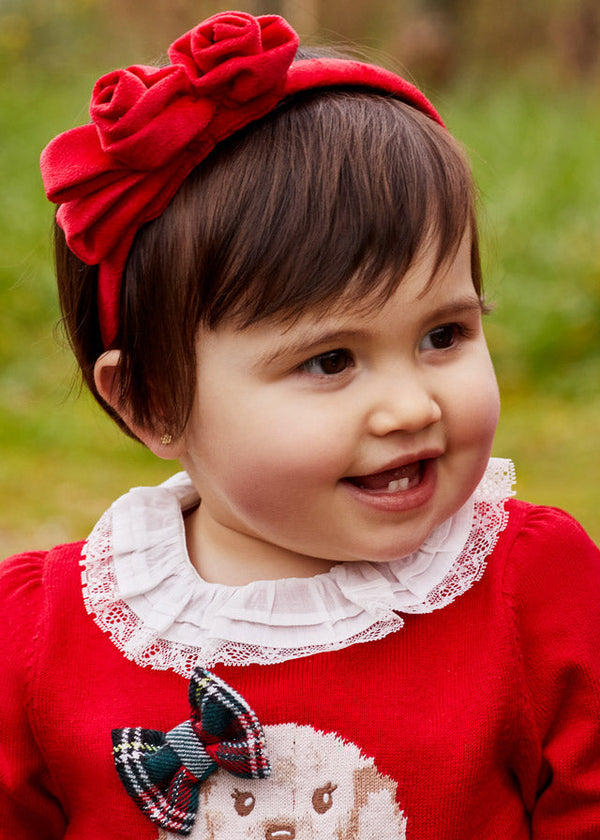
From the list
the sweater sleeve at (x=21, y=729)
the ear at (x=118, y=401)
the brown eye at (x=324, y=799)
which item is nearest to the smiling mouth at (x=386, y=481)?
the ear at (x=118, y=401)

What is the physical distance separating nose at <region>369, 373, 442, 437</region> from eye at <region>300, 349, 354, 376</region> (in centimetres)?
6

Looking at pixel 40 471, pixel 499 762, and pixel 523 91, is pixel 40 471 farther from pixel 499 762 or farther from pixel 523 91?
pixel 523 91

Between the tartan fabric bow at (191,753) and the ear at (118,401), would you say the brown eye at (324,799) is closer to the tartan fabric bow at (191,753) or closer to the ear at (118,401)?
the tartan fabric bow at (191,753)

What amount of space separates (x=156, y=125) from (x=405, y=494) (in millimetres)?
542

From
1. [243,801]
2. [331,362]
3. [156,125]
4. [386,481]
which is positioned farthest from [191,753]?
[156,125]

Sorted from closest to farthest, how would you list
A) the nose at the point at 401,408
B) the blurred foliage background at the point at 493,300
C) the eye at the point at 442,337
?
the nose at the point at 401,408 < the eye at the point at 442,337 < the blurred foliage background at the point at 493,300

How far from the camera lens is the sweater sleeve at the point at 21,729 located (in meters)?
1.56

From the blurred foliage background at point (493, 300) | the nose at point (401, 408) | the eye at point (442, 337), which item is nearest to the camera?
the nose at point (401, 408)

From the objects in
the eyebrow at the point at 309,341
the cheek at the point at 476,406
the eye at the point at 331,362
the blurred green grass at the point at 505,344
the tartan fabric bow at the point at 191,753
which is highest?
the eyebrow at the point at 309,341

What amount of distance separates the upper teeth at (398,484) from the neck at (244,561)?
21 centimetres

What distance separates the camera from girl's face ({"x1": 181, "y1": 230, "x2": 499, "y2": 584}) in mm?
1361

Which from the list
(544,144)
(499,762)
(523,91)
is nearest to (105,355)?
(499,762)

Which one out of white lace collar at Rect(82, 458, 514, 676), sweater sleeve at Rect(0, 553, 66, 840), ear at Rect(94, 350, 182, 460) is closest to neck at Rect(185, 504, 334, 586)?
white lace collar at Rect(82, 458, 514, 676)

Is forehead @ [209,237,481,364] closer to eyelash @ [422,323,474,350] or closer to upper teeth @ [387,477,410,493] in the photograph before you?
eyelash @ [422,323,474,350]
